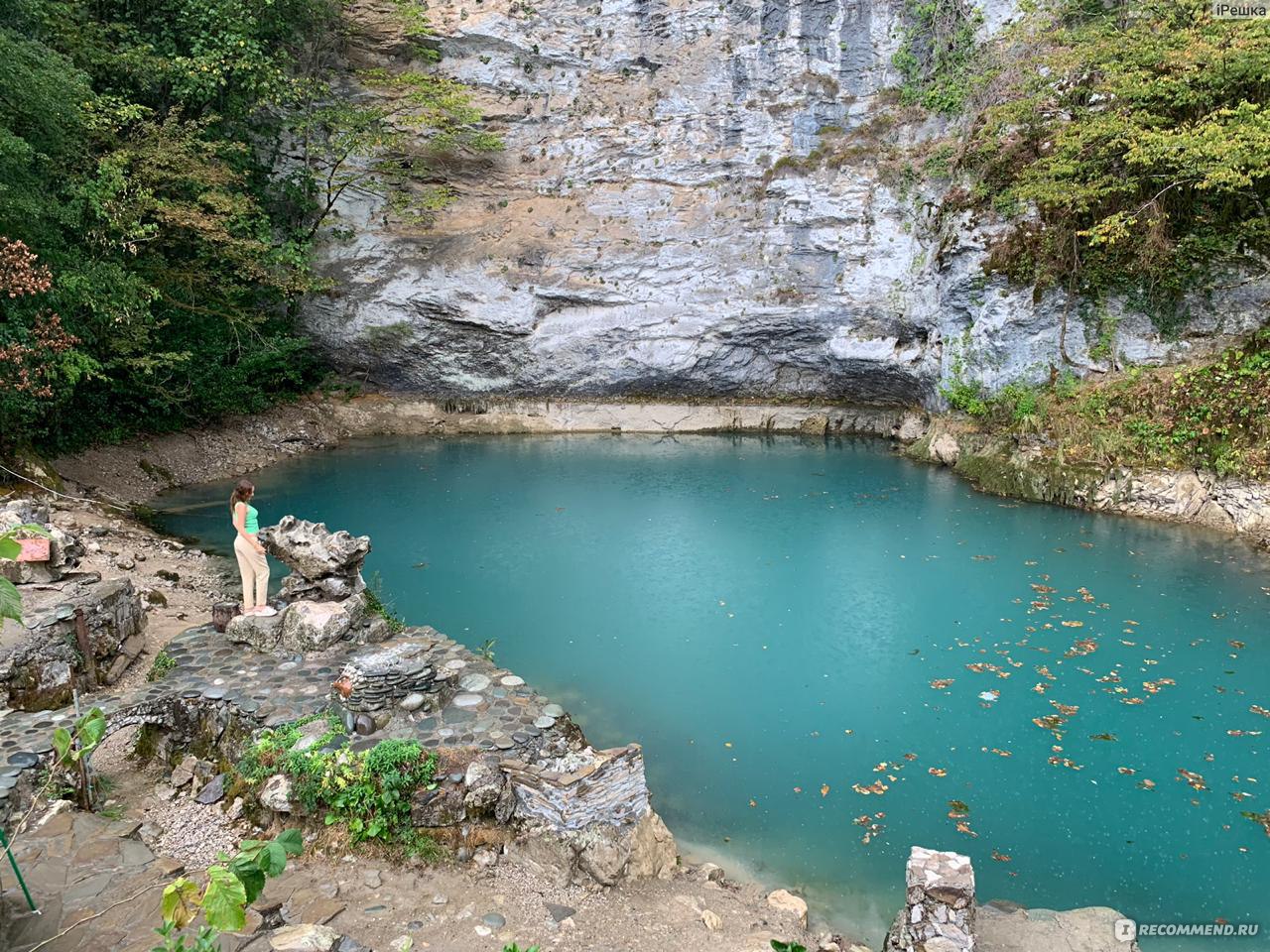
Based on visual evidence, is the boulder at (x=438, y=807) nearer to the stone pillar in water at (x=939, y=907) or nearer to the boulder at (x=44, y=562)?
the stone pillar in water at (x=939, y=907)

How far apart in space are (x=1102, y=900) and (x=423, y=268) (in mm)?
20555

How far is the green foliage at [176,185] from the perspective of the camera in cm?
1098

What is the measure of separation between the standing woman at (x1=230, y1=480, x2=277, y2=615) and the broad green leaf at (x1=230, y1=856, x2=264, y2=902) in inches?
203

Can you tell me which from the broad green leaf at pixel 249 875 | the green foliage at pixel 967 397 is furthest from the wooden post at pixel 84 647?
the green foliage at pixel 967 397

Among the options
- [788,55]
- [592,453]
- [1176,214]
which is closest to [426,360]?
[592,453]

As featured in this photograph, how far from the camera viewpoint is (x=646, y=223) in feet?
71.0

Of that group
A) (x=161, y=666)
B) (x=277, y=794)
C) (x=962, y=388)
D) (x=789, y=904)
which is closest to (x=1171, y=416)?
(x=962, y=388)

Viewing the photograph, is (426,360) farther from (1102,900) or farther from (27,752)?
(1102,900)

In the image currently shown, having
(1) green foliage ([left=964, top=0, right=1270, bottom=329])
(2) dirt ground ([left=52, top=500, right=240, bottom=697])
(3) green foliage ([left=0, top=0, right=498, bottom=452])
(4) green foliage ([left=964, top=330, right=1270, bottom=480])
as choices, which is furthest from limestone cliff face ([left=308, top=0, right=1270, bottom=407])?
(2) dirt ground ([left=52, top=500, right=240, bottom=697])

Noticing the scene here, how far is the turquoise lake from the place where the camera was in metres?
5.62

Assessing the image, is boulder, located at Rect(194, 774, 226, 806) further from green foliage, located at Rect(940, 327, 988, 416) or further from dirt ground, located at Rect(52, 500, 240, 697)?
green foliage, located at Rect(940, 327, 988, 416)

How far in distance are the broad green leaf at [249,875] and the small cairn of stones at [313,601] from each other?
4.63m

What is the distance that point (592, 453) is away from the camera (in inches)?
773

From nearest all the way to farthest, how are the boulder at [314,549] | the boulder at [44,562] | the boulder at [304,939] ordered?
the boulder at [304,939] < the boulder at [44,562] < the boulder at [314,549]
